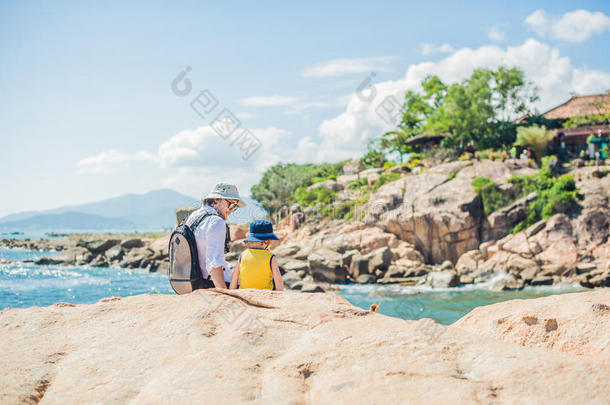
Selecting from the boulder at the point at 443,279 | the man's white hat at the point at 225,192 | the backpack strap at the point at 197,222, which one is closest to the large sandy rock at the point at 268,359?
the backpack strap at the point at 197,222

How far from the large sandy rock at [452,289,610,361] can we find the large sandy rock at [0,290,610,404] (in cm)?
4

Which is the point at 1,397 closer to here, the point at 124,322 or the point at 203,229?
the point at 124,322

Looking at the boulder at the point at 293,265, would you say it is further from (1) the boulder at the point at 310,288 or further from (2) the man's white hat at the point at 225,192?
(2) the man's white hat at the point at 225,192

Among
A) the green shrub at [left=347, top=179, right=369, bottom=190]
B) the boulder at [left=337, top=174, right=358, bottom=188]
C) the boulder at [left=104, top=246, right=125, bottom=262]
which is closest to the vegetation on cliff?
the green shrub at [left=347, top=179, right=369, bottom=190]

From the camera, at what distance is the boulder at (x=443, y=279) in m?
22.3

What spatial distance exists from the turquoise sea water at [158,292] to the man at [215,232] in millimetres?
12393

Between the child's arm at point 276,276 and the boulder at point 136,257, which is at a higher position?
the child's arm at point 276,276

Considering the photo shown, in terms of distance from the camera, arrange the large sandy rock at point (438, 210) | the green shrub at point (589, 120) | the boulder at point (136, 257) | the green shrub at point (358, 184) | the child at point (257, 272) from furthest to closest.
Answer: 1. the green shrub at point (358, 184)
2. the green shrub at point (589, 120)
3. the boulder at point (136, 257)
4. the large sandy rock at point (438, 210)
5. the child at point (257, 272)

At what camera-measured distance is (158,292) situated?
76.3 feet

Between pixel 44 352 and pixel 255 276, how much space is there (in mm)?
2112

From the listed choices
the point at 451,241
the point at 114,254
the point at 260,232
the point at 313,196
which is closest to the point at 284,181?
the point at 313,196

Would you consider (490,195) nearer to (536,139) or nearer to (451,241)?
(451,241)

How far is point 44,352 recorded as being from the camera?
328cm

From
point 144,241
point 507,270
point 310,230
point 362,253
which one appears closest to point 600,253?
point 507,270
